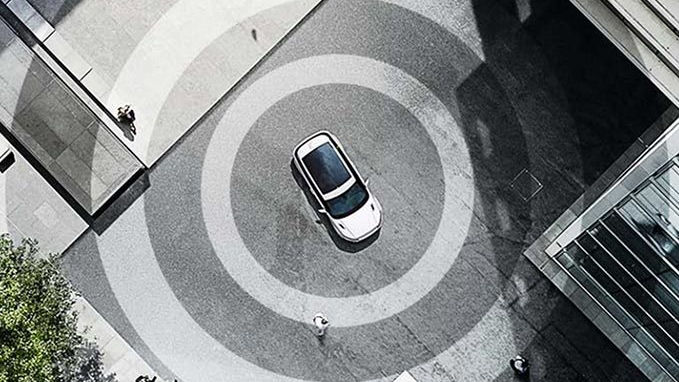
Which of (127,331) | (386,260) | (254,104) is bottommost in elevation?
(386,260)

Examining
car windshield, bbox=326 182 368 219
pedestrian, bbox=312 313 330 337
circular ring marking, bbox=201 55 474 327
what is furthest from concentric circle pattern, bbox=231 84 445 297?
car windshield, bbox=326 182 368 219

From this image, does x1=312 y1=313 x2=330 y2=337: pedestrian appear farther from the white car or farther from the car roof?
the car roof

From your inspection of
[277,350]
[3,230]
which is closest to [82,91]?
[3,230]

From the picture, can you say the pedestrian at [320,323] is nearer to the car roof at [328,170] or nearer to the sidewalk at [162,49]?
the car roof at [328,170]

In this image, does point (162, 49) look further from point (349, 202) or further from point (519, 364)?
point (519, 364)

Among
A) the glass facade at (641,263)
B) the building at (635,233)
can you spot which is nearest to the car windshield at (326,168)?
the building at (635,233)

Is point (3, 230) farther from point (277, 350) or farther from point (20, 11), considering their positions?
point (277, 350)

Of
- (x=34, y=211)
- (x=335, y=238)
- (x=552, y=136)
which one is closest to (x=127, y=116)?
(x=34, y=211)
